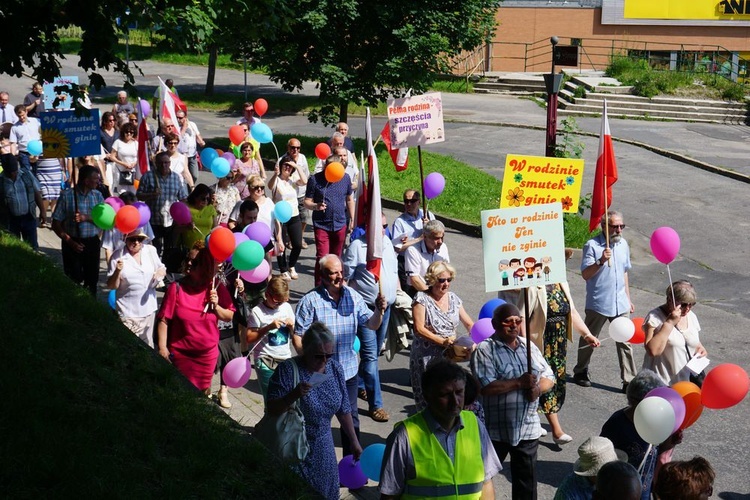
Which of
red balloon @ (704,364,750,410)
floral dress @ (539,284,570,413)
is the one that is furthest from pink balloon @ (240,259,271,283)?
red balloon @ (704,364,750,410)

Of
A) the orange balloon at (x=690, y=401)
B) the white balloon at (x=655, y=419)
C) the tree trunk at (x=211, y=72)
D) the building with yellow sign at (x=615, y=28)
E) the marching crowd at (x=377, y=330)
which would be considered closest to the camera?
the marching crowd at (x=377, y=330)

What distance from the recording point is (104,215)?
34.5 feet

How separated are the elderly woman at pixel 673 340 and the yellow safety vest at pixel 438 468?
3.60 meters

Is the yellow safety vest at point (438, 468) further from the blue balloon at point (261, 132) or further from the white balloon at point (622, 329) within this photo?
the blue balloon at point (261, 132)

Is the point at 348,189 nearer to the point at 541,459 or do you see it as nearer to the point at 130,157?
the point at 130,157

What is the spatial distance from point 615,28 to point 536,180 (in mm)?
34852

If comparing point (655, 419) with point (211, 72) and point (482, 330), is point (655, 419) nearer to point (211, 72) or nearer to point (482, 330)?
point (482, 330)

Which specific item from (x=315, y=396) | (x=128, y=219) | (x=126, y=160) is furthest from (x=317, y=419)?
(x=126, y=160)

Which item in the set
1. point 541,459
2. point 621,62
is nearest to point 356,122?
point 621,62

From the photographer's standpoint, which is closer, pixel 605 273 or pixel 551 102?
pixel 605 273

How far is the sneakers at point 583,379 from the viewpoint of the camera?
10.4 m

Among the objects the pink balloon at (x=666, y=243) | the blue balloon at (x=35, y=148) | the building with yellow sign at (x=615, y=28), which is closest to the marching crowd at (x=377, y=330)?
the pink balloon at (x=666, y=243)

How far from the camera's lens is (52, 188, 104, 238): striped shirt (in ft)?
36.2

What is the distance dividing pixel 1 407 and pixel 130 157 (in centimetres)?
926
